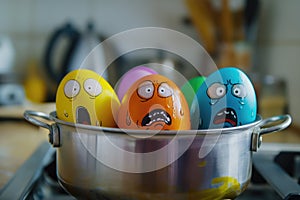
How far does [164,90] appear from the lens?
384 mm

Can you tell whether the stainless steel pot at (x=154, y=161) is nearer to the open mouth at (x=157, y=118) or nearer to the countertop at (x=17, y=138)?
the open mouth at (x=157, y=118)

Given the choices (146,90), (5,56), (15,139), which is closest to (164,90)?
(146,90)

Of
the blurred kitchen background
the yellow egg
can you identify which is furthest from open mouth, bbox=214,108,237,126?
the blurred kitchen background

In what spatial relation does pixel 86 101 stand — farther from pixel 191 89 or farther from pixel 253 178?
pixel 253 178

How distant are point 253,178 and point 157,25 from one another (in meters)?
0.90

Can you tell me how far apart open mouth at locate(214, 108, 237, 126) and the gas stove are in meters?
0.11

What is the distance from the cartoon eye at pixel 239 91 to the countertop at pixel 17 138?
1.09ft

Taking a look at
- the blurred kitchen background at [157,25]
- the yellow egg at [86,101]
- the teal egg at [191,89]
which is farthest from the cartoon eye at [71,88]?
the blurred kitchen background at [157,25]

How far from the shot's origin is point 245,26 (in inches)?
50.9

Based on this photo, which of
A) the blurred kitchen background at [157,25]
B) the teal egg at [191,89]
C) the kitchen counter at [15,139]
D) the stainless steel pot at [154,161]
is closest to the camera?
the stainless steel pot at [154,161]

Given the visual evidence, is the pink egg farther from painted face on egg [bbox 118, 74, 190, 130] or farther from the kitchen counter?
the kitchen counter

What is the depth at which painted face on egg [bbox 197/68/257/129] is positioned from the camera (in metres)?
0.40

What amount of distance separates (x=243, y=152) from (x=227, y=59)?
3.07 ft

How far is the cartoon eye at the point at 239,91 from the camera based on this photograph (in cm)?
41
